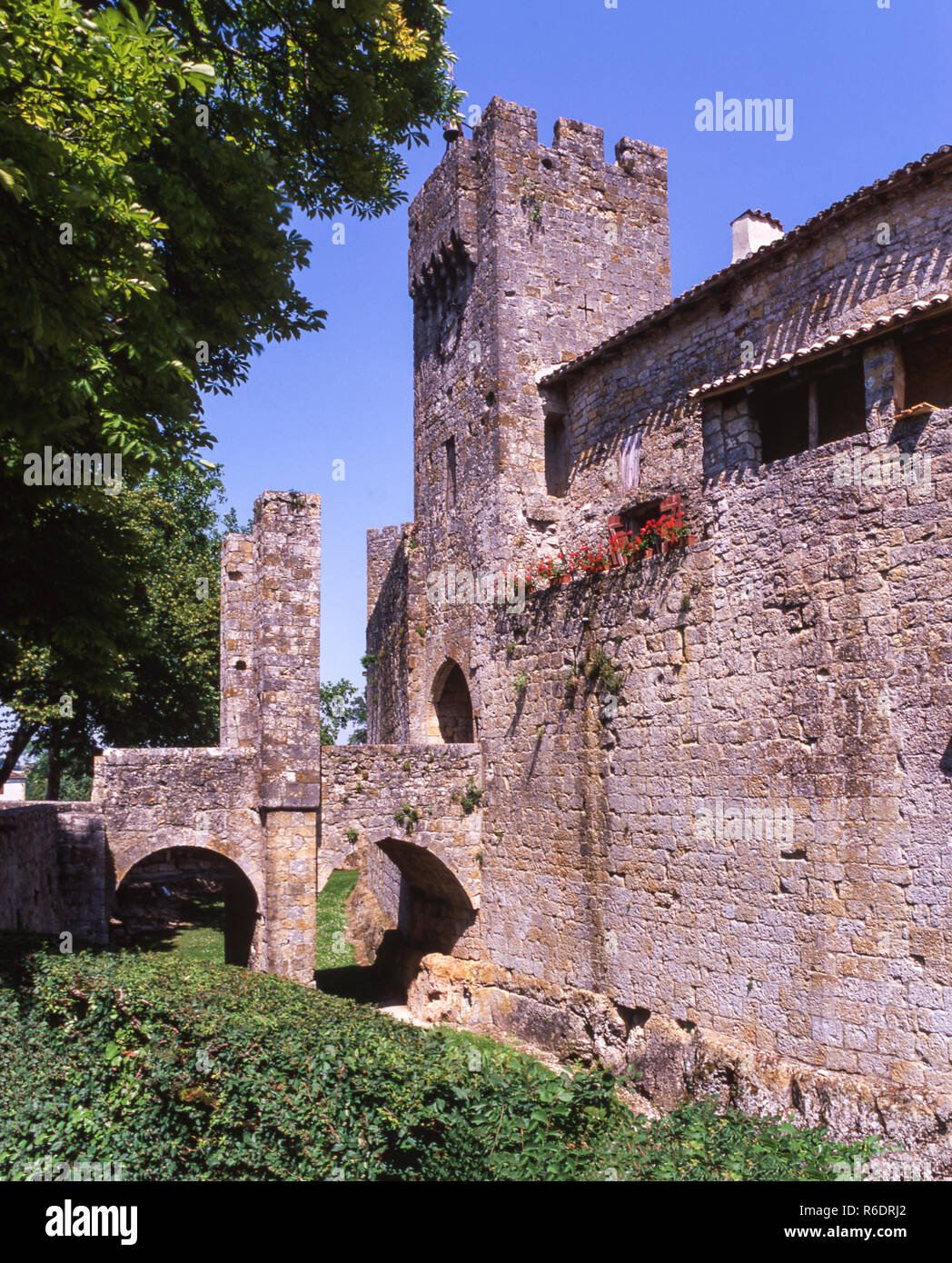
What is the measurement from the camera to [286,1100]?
6.17 metres

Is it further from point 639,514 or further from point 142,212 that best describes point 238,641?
point 142,212

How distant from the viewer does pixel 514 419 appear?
1627 centimetres

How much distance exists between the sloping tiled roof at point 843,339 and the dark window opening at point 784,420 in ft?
1.57

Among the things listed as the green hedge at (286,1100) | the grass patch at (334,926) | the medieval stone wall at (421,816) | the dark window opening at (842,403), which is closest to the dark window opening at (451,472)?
the medieval stone wall at (421,816)

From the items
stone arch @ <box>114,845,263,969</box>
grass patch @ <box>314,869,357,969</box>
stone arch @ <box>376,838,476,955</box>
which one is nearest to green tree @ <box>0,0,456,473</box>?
stone arch @ <box>114,845,263,969</box>

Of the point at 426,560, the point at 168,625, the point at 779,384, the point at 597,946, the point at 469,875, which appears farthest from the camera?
the point at 168,625

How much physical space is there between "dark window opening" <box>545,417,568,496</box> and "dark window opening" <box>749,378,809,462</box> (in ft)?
17.2

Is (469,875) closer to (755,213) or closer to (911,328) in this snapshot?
(911,328)

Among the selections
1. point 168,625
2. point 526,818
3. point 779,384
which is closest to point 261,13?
point 779,384

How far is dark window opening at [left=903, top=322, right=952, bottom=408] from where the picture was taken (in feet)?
31.6

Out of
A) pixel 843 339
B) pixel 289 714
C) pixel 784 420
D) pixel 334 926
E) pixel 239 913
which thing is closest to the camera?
pixel 843 339

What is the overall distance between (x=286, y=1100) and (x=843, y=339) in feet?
26.4

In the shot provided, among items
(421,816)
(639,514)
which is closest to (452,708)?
(421,816)
